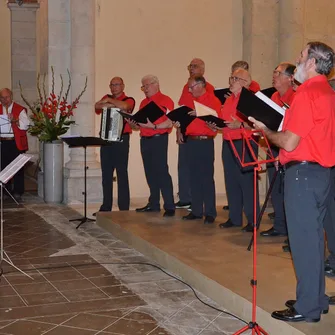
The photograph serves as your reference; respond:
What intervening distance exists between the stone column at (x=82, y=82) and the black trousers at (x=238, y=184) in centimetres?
358

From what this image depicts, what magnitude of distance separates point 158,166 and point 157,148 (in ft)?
0.76

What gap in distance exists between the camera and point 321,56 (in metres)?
4.30

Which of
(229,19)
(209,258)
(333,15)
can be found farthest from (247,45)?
(209,258)

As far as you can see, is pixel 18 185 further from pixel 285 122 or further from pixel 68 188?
pixel 285 122

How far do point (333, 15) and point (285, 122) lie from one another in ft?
23.9

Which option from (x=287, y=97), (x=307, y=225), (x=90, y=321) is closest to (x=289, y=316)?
Result: (x=307, y=225)

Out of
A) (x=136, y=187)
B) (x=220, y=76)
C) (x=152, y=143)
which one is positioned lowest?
(x=136, y=187)

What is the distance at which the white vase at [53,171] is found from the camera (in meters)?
10.7

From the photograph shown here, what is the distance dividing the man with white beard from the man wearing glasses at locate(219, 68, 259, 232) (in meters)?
2.56

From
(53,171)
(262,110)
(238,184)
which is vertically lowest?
(53,171)

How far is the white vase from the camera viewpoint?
10.7 m

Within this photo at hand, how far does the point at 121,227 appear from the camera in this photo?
25.8 ft

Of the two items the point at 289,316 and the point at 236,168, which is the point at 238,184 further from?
the point at 289,316

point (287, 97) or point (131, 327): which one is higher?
point (287, 97)
